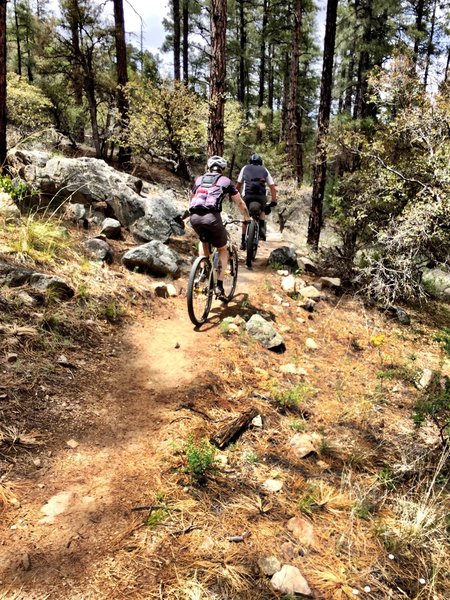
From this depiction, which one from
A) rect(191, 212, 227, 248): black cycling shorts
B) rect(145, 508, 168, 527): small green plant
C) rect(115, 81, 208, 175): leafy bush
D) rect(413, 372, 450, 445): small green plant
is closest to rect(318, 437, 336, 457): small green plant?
rect(413, 372, 450, 445): small green plant

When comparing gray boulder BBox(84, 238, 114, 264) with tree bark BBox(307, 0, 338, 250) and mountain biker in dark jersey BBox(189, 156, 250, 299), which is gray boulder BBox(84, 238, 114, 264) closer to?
mountain biker in dark jersey BBox(189, 156, 250, 299)

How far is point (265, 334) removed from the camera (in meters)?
5.28

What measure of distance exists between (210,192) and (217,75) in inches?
187

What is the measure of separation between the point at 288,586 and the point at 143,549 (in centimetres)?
79

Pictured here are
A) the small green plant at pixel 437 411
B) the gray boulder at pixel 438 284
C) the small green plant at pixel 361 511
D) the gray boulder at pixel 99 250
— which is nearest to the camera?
the small green plant at pixel 361 511

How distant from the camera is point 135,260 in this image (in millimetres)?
6270

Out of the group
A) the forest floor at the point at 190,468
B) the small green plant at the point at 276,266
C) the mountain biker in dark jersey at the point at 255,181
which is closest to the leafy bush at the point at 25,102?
the mountain biker in dark jersey at the point at 255,181

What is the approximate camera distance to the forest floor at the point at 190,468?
6.83 ft

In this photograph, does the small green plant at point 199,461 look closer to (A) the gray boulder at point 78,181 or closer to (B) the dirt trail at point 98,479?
(B) the dirt trail at point 98,479

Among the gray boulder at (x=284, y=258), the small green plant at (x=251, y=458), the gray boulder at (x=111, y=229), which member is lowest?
the small green plant at (x=251, y=458)

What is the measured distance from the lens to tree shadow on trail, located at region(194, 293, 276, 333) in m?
5.60

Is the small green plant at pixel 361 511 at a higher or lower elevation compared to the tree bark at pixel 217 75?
lower

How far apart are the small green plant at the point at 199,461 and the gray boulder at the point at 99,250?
3896 mm

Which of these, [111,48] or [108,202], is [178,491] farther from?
[111,48]
